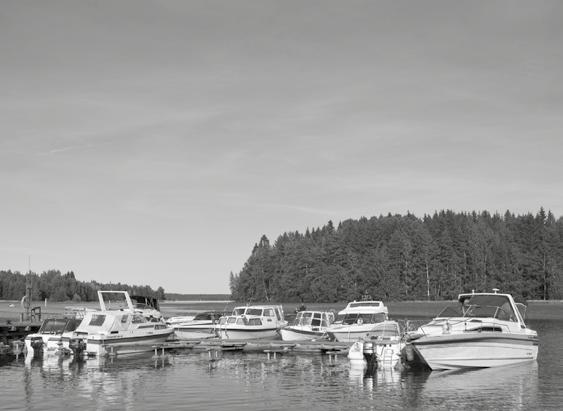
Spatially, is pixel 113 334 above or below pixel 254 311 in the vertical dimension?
below

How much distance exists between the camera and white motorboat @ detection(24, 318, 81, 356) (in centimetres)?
4016

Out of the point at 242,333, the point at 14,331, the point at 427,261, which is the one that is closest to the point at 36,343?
the point at 14,331

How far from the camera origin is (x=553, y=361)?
38.3 metres

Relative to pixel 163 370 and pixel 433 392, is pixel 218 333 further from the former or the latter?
pixel 433 392

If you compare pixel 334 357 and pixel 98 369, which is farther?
pixel 334 357

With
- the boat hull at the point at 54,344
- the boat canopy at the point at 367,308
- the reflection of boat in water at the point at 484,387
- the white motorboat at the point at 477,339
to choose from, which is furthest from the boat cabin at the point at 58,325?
the reflection of boat in water at the point at 484,387

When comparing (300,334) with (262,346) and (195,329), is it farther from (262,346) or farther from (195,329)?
(195,329)

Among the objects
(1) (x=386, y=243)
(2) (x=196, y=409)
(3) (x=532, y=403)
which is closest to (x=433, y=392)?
(3) (x=532, y=403)

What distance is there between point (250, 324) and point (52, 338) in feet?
53.0

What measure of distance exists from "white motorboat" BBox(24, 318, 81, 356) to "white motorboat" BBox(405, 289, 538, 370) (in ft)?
70.4

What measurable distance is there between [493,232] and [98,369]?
139498 millimetres

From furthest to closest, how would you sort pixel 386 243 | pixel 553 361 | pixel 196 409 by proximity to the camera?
1. pixel 386 243
2. pixel 553 361
3. pixel 196 409

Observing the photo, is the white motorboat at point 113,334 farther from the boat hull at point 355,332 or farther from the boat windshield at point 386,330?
the boat windshield at point 386,330

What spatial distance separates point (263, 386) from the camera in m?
29.1
